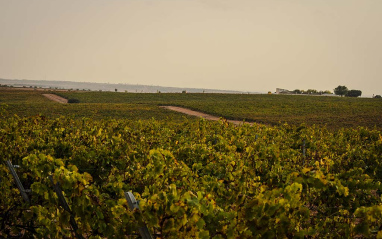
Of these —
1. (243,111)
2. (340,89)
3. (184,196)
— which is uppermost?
(340,89)

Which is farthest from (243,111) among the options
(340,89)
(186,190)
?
(340,89)

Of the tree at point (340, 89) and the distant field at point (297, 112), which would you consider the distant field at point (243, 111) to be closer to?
the distant field at point (297, 112)

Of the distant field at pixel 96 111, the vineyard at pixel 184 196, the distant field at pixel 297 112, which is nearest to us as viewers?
the vineyard at pixel 184 196

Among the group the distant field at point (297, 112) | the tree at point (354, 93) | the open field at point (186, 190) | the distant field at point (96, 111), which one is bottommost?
the distant field at point (96, 111)

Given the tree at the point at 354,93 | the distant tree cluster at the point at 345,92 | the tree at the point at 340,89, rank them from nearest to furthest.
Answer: the tree at the point at 354,93 < the distant tree cluster at the point at 345,92 < the tree at the point at 340,89

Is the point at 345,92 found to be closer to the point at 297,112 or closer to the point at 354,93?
the point at 354,93

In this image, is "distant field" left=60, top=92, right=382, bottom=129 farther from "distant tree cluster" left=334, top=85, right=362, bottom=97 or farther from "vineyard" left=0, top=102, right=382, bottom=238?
"distant tree cluster" left=334, top=85, right=362, bottom=97

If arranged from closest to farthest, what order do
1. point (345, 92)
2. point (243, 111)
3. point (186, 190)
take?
point (186, 190) → point (243, 111) → point (345, 92)

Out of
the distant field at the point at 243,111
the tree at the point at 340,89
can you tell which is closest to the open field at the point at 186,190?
the distant field at the point at 243,111

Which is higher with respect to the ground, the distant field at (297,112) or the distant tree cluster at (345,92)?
the distant tree cluster at (345,92)

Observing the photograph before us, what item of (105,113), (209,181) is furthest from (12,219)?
(105,113)

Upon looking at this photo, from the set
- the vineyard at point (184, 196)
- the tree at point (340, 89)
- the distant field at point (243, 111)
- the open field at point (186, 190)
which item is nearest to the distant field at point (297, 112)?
the distant field at point (243, 111)

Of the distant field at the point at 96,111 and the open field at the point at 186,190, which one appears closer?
the open field at the point at 186,190

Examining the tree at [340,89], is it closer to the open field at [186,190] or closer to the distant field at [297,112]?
the distant field at [297,112]
